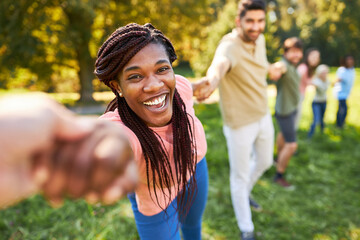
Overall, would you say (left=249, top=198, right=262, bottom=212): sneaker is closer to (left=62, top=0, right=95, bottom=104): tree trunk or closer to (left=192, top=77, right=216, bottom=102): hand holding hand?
(left=192, top=77, right=216, bottom=102): hand holding hand

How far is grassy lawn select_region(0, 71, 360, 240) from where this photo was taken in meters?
2.74

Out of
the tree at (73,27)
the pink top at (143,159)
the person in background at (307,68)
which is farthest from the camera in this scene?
the tree at (73,27)

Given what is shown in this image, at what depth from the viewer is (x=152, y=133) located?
1.30 metres

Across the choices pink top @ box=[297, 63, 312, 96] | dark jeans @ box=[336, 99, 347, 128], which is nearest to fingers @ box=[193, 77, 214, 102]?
pink top @ box=[297, 63, 312, 96]

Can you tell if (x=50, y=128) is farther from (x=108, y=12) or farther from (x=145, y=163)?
(x=108, y=12)

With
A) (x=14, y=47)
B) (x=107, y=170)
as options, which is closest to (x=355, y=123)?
(x=107, y=170)

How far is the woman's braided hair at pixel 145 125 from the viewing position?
48.1 inches

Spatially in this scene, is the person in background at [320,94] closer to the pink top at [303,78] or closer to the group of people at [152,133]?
the pink top at [303,78]

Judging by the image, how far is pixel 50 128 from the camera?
459mm

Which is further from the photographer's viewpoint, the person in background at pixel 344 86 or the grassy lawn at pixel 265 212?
the person in background at pixel 344 86

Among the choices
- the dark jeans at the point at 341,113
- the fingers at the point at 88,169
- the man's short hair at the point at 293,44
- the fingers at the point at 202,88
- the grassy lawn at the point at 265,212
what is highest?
the man's short hair at the point at 293,44

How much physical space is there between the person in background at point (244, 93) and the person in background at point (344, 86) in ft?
13.7

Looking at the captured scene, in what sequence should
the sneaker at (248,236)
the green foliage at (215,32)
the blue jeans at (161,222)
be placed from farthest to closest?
1. the green foliage at (215,32)
2. the sneaker at (248,236)
3. the blue jeans at (161,222)

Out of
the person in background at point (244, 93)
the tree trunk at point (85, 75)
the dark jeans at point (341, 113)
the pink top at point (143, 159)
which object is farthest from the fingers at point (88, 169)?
the tree trunk at point (85, 75)
